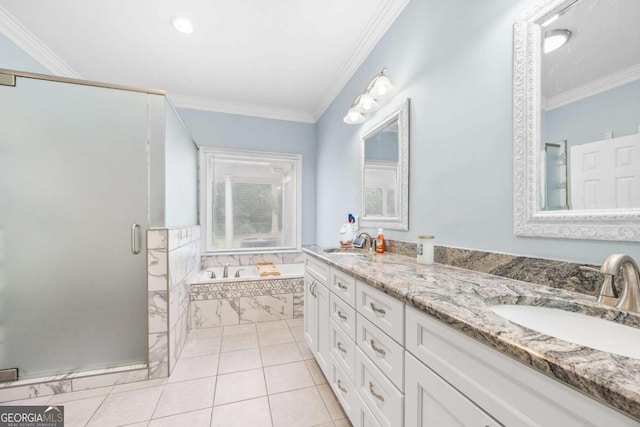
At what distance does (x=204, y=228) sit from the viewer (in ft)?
10.3

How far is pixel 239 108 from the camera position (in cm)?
322

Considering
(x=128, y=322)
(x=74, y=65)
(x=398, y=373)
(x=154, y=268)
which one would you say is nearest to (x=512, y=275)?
(x=398, y=373)

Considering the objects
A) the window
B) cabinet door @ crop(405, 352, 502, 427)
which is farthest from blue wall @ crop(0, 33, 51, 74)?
cabinet door @ crop(405, 352, 502, 427)

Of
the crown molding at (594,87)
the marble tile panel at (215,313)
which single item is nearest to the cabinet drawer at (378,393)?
the crown molding at (594,87)

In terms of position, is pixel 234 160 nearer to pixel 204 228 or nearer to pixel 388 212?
pixel 204 228

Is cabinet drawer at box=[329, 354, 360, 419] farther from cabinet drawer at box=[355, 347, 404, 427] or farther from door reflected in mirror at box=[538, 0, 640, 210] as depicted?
door reflected in mirror at box=[538, 0, 640, 210]

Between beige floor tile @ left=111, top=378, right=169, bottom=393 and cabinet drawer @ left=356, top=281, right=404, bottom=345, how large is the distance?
1.51m

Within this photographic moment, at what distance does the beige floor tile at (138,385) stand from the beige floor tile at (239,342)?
1.53 ft

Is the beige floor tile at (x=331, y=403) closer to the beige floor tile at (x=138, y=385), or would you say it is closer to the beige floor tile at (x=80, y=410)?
the beige floor tile at (x=138, y=385)

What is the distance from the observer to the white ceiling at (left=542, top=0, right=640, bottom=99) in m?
0.70

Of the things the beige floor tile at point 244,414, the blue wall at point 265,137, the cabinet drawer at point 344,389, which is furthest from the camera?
the blue wall at point 265,137

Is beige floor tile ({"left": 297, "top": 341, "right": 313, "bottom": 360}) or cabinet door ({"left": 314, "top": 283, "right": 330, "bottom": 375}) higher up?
cabinet door ({"left": 314, "top": 283, "right": 330, "bottom": 375})

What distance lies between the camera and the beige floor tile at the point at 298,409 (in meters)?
1.32

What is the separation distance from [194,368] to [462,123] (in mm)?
2321
